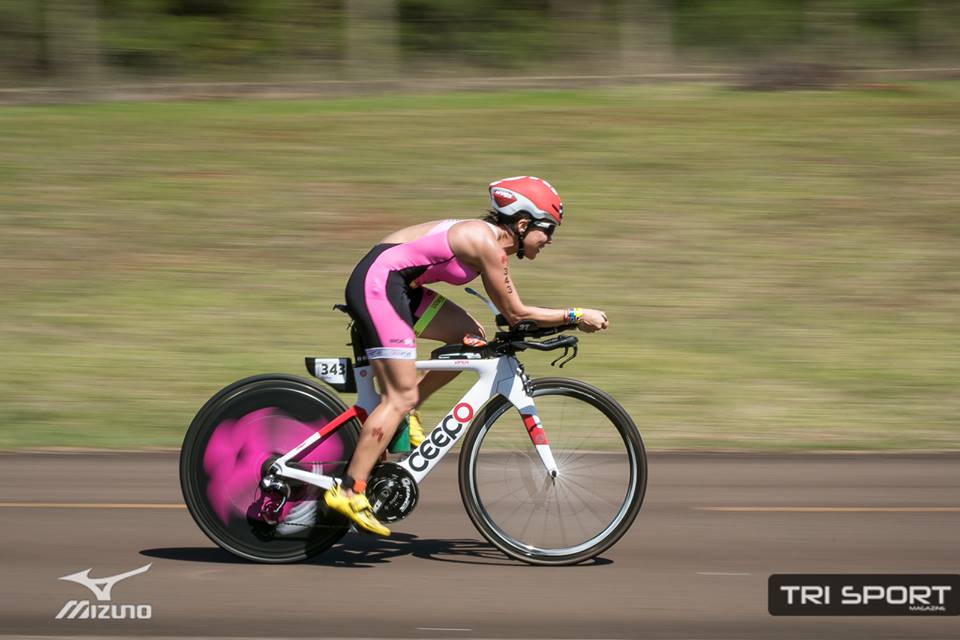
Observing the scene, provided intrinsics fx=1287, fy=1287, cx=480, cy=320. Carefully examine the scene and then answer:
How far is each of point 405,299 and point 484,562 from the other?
1.40 metres

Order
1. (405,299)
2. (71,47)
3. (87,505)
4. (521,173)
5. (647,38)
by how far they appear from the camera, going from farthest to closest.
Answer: (647,38) → (71,47) → (521,173) → (87,505) → (405,299)

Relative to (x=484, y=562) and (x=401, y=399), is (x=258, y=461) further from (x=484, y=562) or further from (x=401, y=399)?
(x=484, y=562)

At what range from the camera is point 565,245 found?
1441cm

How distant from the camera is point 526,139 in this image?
1739 centimetres

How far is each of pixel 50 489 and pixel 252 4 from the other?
1457 cm

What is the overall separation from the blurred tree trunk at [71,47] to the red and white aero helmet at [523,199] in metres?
15.5

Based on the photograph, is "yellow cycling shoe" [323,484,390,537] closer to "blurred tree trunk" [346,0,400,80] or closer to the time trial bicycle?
the time trial bicycle

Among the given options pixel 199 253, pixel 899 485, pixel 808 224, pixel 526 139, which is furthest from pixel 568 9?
pixel 899 485

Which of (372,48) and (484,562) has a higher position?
(372,48)

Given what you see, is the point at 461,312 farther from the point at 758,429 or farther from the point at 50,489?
the point at 758,429

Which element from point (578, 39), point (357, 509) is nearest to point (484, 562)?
point (357, 509)

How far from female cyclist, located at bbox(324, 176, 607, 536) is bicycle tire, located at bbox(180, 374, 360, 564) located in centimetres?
22

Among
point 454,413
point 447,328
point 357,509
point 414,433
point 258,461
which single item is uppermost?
point 447,328

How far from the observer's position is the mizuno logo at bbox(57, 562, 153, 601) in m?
6.03
